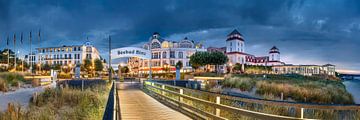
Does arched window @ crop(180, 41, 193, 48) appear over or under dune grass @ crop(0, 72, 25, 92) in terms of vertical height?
over

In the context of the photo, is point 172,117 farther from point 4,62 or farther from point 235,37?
point 4,62

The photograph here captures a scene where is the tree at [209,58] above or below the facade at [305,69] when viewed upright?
above

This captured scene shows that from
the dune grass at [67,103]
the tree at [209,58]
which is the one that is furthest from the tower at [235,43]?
the dune grass at [67,103]

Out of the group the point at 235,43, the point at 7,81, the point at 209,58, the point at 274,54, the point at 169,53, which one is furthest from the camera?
the point at 274,54

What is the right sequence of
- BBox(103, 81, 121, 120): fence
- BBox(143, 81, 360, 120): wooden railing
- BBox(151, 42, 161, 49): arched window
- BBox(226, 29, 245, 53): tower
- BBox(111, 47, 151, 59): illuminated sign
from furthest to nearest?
BBox(226, 29, 245, 53): tower, BBox(151, 42, 161, 49): arched window, BBox(111, 47, 151, 59): illuminated sign, BBox(143, 81, 360, 120): wooden railing, BBox(103, 81, 121, 120): fence

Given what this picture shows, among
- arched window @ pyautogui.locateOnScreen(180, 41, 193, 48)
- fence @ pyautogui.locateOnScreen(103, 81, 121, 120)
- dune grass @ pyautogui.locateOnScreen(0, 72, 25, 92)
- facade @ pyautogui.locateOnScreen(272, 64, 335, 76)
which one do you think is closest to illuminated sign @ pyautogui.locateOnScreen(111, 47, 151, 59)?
arched window @ pyautogui.locateOnScreen(180, 41, 193, 48)

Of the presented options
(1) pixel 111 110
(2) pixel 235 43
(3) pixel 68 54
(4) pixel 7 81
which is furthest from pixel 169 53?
(1) pixel 111 110

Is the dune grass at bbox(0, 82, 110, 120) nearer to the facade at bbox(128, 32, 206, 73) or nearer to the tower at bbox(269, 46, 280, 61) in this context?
the facade at bbox(128, 32, 206, 73)

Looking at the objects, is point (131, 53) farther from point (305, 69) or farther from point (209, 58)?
point (305, 69)

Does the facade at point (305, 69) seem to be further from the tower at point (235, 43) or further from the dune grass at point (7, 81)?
the dune grass at point (7, 81)

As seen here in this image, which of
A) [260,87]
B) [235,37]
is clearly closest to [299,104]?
[260,87]

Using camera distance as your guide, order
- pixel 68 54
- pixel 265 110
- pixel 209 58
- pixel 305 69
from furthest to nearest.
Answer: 1. pixel 305 69
2. pixel 68 54
3. pixel 209 58
4. pixel 265 110

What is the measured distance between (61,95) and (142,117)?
32.1 ft

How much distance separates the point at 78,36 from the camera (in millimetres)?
160000
